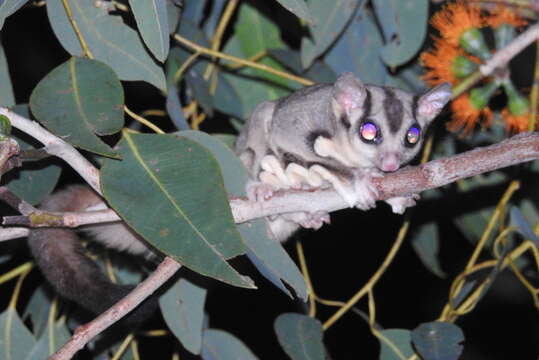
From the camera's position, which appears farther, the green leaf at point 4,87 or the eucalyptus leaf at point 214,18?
the eucalyptus leaf at point 214,18

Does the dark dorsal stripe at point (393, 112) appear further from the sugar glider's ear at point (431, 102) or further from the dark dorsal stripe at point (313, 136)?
the dark dorsal stripe at point (313, 136)

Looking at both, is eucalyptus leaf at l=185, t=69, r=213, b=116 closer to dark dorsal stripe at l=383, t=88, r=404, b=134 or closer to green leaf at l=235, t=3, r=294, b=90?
green leaf at l=235, t=3, r=294, b=90

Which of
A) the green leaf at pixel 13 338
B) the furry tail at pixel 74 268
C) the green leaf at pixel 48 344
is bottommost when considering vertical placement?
the green leaf at pixel 48 344

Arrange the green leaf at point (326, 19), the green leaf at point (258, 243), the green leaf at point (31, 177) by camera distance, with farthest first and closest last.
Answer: the green leaf at point (326, 19) < the green leaf at point (31, 177) < the green leaf at point (258, 243)

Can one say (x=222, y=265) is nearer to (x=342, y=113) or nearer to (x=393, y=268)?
(x=342, y=113)

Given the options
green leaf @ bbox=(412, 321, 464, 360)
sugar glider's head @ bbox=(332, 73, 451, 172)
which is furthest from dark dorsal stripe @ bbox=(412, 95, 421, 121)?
green leaf @ bbox=(412, 321, 464, 360)

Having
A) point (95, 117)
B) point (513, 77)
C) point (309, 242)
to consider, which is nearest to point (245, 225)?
point (95, 117)

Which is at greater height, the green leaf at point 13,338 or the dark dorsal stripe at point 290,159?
the dark dorsal stripe at point 290,159

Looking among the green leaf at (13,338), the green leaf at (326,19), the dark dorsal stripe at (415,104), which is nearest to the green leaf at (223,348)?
the green leaf at (13,338)
